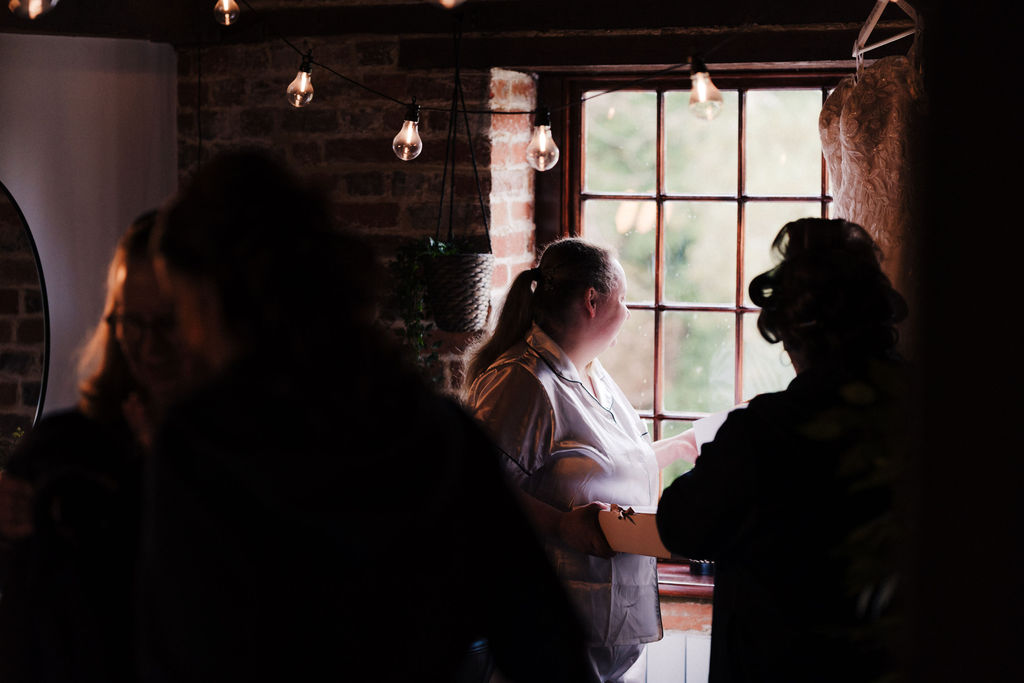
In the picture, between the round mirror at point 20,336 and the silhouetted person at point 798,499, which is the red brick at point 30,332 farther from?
the silhouetted person at point 798,499

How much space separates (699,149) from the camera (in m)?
2.96

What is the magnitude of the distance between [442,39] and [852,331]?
5.27 ft

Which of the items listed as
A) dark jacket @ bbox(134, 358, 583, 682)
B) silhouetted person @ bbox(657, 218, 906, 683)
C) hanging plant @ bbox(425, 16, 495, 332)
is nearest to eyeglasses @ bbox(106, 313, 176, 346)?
dark jacket @ bbox(134, 358, 583, 682)

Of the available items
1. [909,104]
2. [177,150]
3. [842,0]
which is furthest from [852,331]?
[177,150]

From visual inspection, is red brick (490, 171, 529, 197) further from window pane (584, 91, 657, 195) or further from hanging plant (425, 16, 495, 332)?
window pane (584, 91, 657, 195)

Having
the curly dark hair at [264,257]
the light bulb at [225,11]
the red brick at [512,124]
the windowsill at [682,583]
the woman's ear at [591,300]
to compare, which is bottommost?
the windowsill at [682,583]

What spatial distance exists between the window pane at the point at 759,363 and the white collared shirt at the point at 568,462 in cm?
76

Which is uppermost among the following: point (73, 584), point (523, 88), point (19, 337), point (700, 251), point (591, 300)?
point (523, 88)

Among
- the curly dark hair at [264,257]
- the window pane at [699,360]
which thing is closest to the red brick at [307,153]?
the window pane at [699,360]

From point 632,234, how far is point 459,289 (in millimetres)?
698

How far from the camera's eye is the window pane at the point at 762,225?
2916 mm

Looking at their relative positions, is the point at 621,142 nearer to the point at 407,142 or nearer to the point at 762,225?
the point at 762,225

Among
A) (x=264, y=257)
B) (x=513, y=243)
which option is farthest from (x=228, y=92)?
(x=264, y=257)

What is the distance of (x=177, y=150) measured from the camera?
3018mm
